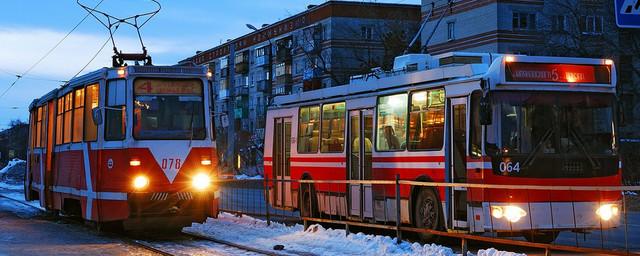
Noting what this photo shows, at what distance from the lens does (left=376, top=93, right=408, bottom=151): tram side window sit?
1458cm

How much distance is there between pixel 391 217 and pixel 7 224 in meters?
9.62

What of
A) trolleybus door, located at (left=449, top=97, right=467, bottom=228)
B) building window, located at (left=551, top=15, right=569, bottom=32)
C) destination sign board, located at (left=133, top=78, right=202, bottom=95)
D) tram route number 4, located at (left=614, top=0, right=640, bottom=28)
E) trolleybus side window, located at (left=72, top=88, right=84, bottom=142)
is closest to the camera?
tram route number 4, located at (left=614, top=0, right=640, bottom=28)

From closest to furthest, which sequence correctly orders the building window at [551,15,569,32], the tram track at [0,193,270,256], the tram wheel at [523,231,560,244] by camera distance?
the tram wheel at [523,231,560,244]
the tram track at [0,193,270,256]
the building window at [551,15,569,32]

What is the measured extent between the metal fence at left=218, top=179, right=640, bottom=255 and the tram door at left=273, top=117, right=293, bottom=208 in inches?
57.7

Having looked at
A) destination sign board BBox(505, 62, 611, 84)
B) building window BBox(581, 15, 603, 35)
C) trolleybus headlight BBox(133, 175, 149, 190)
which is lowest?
trolleybus headlight BBox(133, 175, 149, 190)

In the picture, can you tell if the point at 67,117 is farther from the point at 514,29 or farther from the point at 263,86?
the point at 263,86

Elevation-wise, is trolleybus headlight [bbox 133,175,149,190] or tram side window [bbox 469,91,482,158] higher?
tram side window [bbox 469,91,482,158]

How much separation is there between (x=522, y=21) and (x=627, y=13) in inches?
1782

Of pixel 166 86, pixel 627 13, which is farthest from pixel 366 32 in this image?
pixel 627 13

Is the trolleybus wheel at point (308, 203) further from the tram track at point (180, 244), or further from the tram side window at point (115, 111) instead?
the tram side window at point (115, 111)

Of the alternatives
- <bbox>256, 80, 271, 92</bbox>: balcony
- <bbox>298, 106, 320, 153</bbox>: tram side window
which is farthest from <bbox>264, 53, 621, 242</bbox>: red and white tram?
<bbox>256, 80, 271, 92</bbox>: balcony

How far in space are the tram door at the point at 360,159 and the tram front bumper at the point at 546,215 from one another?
11.7 feet

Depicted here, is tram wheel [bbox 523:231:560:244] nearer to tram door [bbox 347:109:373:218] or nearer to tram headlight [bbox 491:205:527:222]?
tram headlight [bbox 491:205:527:222]

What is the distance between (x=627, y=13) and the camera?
7949mm
